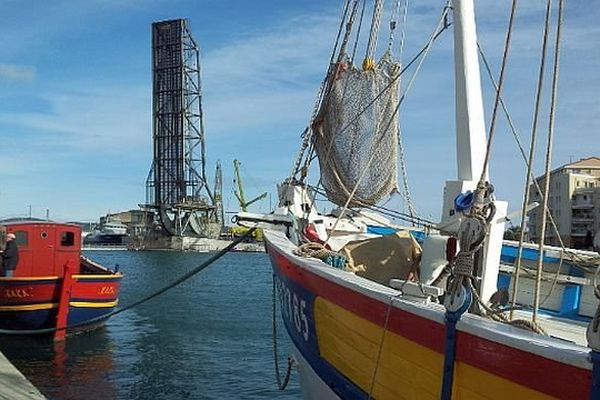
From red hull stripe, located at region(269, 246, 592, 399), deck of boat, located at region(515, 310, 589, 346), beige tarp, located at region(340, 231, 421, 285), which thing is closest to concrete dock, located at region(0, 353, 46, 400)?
beige tarp, located at region(340, 231, 421, 285)

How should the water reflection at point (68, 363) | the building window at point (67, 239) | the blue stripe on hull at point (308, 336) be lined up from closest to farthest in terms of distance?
the blue stripe on hull at point (308, 336), the water reflection at point (68, 363), the building window at point (67, 239)

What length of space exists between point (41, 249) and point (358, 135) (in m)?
10.8

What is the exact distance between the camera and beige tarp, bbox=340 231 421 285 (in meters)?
6.88

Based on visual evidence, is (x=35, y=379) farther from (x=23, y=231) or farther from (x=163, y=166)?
(x=163, y=166)

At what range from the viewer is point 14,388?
29.7 feet

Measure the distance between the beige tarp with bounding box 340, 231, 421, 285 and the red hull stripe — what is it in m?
1.81

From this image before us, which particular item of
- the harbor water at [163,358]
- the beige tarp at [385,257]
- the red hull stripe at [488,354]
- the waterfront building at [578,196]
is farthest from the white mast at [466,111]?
the waterfront building at [578,196]

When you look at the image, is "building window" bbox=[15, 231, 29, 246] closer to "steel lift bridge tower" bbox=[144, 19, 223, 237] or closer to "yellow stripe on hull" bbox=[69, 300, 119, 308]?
"yellow stripe on hull" bbox=[69, 300, 119, 308]

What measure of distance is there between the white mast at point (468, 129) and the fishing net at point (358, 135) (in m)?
4.58

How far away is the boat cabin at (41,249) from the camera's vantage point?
18.3 metres

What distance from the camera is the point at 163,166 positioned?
8881cm

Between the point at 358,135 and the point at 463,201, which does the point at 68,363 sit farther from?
the point at 463,201

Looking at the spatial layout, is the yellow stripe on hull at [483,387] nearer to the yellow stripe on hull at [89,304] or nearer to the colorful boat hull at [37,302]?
the colorful boat hull at [37,302]

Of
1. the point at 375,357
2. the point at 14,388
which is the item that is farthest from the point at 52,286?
the point at 375,357
